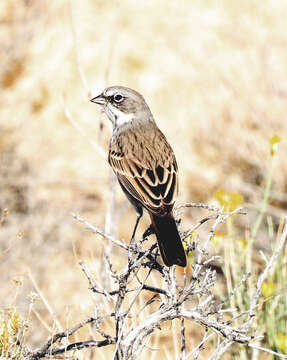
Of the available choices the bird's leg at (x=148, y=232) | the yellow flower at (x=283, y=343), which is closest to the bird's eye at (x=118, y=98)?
the bird's leg at (x=148, y=232)

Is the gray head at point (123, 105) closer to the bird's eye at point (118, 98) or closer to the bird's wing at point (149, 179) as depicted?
the bird's eye at point (118, 98)

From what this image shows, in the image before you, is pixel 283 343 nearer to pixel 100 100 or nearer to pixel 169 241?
pixel 169 241

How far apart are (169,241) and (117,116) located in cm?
165

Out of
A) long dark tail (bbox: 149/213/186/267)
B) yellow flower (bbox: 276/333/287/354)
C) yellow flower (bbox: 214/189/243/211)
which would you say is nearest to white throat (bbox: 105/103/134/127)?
yellow flower (bbox: 214/189/243/211)

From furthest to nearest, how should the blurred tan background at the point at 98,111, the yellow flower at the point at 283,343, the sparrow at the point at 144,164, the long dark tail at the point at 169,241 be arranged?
the blurred tan background at the point at 98,111 < the yellow flower at the point at 283,343 < the sparrow at the point at 144,164 < the long dark tail at the point at 169,241

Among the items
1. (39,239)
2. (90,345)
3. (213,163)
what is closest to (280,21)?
(213,163)

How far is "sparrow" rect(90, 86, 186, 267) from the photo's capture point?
328 centimetres

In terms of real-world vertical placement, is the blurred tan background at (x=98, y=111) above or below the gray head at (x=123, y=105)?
above

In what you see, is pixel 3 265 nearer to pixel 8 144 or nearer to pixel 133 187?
pixel 8 144

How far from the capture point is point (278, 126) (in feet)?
26.0

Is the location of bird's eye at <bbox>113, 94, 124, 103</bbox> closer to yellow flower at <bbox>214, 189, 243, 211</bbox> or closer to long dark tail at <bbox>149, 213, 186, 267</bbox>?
yellow flower at <bbox>214, 189, 243, 211</bbox>

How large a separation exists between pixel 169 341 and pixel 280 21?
16.8 feet

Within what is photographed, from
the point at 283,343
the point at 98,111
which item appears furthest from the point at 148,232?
the point at 98,111

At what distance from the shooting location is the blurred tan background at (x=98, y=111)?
7.62 metres
